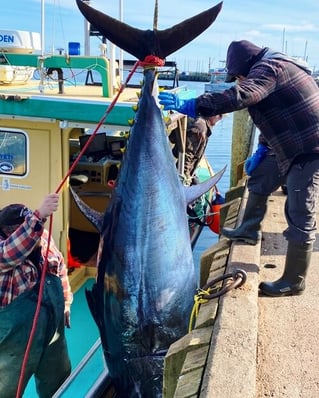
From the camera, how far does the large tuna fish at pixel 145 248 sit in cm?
279

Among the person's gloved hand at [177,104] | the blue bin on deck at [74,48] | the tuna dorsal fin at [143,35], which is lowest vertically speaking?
the person's gloved hand at [177,104]

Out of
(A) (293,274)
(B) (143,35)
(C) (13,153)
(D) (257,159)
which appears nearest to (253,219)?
(D) (257,159)

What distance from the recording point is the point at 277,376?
225 cm

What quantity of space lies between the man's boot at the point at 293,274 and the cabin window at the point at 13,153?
306 centimetres

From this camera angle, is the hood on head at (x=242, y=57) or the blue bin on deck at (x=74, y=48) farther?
the blue bin on deck at (x=74, y=48)

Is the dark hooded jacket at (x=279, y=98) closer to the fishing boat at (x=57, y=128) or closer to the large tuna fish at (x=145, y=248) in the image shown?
the large tuna fish at (x=145, y=248)

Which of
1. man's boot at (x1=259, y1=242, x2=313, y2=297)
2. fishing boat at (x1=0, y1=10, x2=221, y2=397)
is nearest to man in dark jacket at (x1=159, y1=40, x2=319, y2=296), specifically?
man's boot at (x1=259, y1=242, x2=313, y2=297)

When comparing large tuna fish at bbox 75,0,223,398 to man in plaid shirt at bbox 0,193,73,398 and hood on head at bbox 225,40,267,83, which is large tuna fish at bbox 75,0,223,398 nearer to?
hood on head at bbox 225,40,267,83

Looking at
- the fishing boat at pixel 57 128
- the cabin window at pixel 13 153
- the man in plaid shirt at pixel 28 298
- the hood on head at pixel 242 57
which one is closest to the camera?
the hood on head at pixel 242 57

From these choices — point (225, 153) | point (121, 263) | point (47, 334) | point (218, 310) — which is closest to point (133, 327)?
point (121, 263)

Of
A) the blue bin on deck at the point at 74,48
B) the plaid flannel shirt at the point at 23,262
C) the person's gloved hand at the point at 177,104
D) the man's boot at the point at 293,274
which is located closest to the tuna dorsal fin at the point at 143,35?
the person's gloved hand at the point at 177,104

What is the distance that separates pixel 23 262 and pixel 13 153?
2.29 metres

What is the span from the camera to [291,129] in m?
2.88

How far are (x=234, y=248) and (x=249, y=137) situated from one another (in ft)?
14.5
